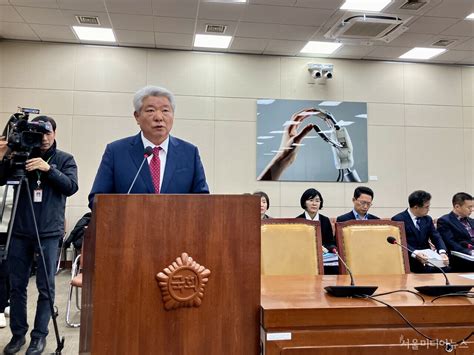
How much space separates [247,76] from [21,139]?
4288 millimetres

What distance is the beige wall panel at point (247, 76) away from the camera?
5.89m

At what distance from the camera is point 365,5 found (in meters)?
4.45

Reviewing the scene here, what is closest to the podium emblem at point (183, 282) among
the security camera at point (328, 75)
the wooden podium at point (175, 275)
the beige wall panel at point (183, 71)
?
the wooden podium at point (175, 275)

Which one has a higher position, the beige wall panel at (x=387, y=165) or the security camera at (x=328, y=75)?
the security camera at (x=328, y=75)

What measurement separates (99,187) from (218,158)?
4.45m

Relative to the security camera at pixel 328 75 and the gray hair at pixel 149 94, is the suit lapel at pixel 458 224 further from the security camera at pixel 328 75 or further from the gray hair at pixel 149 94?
the gray hair at pixel 149 94

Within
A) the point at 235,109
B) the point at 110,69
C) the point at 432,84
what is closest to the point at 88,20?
the point at 110,69

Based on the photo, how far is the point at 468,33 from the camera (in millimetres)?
5238

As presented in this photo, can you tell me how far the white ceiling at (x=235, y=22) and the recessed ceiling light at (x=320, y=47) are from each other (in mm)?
107

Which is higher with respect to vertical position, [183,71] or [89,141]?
[183,71]

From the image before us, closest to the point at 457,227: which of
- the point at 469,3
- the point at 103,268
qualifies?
the point at 469,3

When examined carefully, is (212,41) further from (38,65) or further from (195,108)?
(38,65)

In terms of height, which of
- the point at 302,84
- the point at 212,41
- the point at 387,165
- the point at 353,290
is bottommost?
the point at 353,290

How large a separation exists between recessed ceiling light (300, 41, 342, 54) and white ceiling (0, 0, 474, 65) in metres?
0.11
